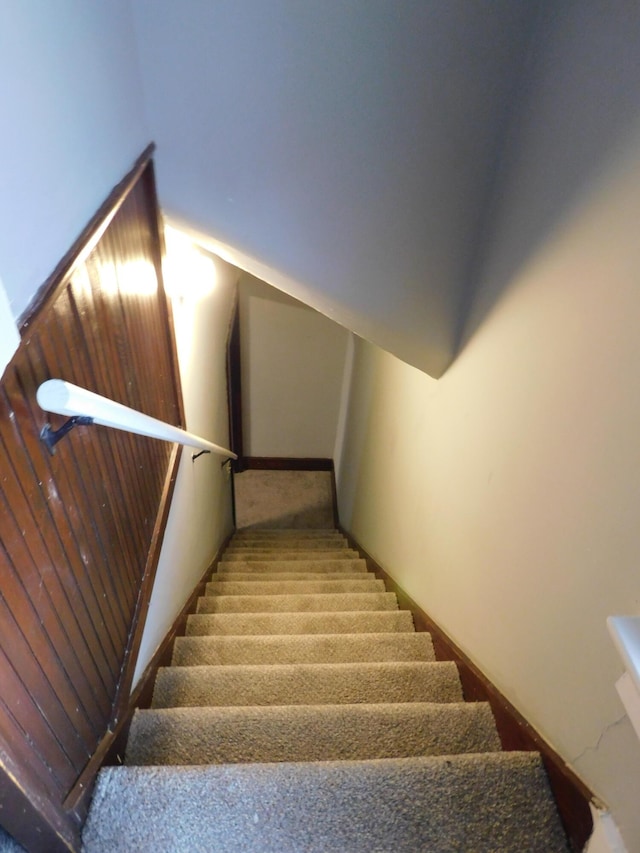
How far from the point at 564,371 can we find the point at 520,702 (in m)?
0.73

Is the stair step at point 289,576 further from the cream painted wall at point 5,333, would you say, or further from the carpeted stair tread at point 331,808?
the cream painted wall at point 5,333

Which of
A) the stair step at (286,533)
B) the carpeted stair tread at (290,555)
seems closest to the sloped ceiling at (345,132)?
the carpeted stair tread at (290,555)

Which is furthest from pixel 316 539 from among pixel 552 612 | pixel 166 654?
pixel 552 612

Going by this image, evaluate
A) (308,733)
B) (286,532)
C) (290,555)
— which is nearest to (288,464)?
(286,532)

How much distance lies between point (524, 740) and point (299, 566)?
2.06 metres

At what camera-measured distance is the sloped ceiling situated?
1040mm

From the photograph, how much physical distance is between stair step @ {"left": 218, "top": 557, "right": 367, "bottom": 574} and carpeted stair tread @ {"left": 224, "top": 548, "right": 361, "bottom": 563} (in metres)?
0.08

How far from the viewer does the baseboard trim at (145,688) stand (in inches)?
42.7

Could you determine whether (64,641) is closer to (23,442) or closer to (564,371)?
(23,442)

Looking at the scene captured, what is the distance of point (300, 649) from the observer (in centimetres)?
160

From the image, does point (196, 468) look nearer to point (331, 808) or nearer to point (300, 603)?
point (300, 603)

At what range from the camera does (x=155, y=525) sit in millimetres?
1589

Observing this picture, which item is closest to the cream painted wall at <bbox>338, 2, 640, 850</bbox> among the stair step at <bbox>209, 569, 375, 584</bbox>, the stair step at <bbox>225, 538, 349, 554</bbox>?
the stair step at <bbox>209, 569, 375, 584</bbox>

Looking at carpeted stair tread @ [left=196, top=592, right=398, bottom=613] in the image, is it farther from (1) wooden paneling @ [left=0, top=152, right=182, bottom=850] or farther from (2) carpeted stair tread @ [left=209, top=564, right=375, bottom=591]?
(1) wooden paneling @ [left=0, top=152, right=182, bottom=850]
